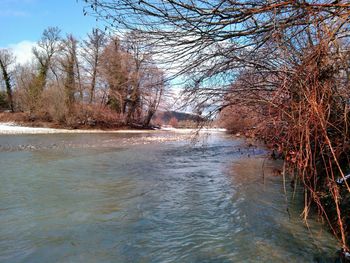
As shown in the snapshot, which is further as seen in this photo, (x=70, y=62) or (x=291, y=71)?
(x=70, y=62)

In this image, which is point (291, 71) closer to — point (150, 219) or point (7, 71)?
point (150, 219)

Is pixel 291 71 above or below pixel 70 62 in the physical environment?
below

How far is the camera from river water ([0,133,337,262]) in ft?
12.4

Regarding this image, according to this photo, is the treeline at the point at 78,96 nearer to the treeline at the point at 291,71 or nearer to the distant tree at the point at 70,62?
the distant tree at the point at 70,62

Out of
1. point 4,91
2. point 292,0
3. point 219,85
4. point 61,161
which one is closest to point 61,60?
point 4,91

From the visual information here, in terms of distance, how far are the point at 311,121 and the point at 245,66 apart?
356 centimetres

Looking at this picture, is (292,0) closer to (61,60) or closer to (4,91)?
(61,60)

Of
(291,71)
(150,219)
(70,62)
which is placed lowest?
(150,219)

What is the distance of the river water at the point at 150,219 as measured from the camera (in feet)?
12.4

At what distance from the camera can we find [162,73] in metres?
5.22

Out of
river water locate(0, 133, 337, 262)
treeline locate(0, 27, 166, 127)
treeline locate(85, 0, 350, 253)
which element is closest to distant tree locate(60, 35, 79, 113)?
treeline locate(0, 27, 166, 127)

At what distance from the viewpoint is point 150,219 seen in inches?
197

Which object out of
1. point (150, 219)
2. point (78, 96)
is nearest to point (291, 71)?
point (150, 219)

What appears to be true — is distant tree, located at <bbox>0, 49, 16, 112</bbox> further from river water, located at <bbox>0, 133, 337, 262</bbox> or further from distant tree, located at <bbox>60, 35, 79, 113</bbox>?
river water, located at <bbox>0, 133, 337, 262</bbox>
